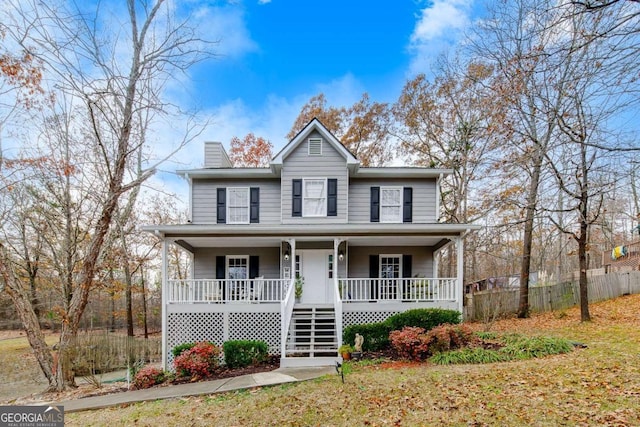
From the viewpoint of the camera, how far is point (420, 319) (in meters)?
10.4

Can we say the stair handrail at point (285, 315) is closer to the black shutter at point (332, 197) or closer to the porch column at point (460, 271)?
the black shutter at point (332, 197)

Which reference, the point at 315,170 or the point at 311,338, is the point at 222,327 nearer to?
the point at 311,338

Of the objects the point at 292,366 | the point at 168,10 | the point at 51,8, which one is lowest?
the point at 292,366

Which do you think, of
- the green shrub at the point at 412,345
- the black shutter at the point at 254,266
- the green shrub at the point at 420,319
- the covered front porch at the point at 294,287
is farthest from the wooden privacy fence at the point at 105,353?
the green shrub at the point at 412,345

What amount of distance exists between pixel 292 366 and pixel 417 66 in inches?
689

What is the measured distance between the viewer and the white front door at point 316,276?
13.2 meters

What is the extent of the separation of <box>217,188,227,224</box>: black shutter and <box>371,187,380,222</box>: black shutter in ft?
19.4

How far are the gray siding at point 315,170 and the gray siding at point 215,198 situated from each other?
0.83 meters

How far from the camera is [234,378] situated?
8406mm

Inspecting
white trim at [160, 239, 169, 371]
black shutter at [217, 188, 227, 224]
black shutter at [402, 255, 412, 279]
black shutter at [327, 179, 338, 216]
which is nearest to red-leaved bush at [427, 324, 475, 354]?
black shutter at [402, 255, 412, 279]

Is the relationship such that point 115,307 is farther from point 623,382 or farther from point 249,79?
point 623,382

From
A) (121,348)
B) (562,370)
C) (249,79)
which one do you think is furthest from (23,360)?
(562,370)

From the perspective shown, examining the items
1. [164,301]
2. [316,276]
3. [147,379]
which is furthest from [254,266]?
[147,379]

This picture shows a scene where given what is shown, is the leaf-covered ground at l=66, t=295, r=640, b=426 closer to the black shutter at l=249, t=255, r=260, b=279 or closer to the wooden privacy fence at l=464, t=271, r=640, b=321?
the black shutter at l=249, t=255, r=260, b=279
